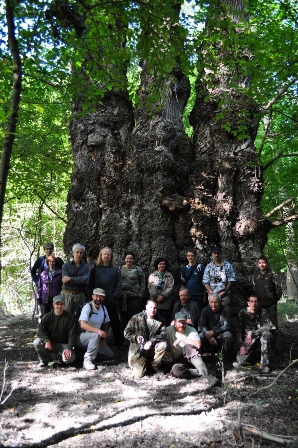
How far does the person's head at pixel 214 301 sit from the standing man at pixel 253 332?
1.74ft

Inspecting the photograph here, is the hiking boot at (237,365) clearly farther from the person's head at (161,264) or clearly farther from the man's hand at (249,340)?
the person's head at (161,264)

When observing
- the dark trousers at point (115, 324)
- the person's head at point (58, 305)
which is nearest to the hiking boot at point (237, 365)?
the dark trousers at point (115, 324)

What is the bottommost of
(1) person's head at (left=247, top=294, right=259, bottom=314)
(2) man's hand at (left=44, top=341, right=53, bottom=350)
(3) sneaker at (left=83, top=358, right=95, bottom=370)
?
(3) sneaker at (left=83, top=358, right=95, bottom=370)

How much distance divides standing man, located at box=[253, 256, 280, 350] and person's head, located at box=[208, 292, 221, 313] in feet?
3.10

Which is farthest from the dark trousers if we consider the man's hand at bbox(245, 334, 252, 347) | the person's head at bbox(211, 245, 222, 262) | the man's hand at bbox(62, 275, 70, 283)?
the man's hand at bbox(245, 334, 252, 347)

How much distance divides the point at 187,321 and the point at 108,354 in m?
1.47

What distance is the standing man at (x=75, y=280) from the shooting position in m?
6.94

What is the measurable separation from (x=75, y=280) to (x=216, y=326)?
2595 mm

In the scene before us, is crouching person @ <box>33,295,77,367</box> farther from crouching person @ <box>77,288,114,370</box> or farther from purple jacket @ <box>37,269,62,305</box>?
purple jacket @ <box>37,269,62,305</box>

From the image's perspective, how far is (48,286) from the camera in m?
7.28

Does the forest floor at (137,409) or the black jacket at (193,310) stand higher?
the black jacket at (193,310)

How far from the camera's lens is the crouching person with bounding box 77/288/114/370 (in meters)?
6.46

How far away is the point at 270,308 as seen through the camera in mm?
7324

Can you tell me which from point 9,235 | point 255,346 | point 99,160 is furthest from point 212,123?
point 9,235
